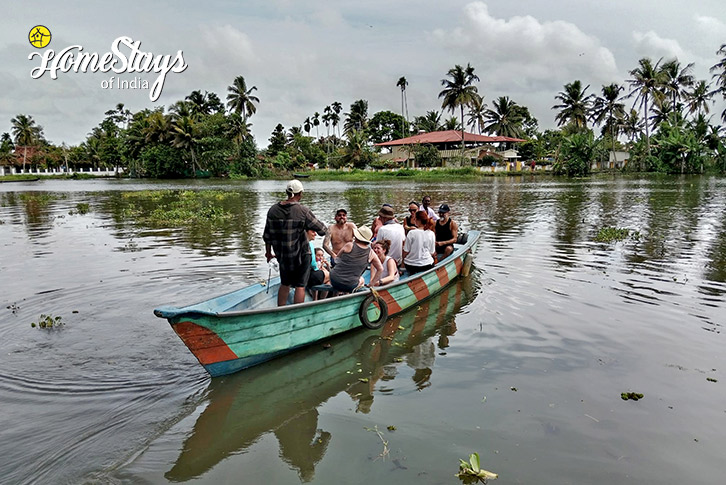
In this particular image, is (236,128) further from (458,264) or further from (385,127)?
(458,264)

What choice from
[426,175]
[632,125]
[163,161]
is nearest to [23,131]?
[163,161]

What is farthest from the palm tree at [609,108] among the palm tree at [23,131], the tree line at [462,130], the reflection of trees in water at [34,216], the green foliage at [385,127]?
the palm tree at [23,131]

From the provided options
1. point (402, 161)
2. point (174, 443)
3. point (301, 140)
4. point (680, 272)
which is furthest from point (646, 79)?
point (174, 443)

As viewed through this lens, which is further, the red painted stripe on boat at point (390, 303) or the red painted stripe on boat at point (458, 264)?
the red painted stripe on boat at point (458, 264)

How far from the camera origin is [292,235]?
6.43 meters

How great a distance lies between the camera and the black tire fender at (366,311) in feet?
22.8

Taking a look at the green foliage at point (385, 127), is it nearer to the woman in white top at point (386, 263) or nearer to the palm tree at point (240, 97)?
the palm tree at point (240, 97)

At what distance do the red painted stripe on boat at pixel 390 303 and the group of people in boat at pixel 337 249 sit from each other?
354 millimetres

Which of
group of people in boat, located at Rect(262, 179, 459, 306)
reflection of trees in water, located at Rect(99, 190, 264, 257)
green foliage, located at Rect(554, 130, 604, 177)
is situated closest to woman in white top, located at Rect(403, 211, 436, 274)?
group of people in boat, located at Rect(262, 179, 459, 306)

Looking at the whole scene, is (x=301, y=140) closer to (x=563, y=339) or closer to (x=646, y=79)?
(x=646, y=79)

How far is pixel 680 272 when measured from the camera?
33.9 feet

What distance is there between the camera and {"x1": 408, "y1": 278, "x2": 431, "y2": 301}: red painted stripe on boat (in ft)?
26.7

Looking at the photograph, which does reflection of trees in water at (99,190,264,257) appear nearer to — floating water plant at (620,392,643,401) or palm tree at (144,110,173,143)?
floating water plant at (620,392,643,401)

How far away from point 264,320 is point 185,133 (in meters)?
63.8
